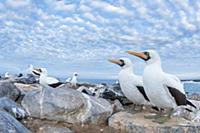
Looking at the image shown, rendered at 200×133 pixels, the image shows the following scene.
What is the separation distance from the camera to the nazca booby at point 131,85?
9.57 metres

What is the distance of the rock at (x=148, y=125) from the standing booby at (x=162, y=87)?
34cm

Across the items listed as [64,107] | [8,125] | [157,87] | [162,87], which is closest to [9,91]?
[64,107]

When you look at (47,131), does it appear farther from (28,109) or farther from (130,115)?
(130,115)

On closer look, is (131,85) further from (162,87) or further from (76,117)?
(76,117)

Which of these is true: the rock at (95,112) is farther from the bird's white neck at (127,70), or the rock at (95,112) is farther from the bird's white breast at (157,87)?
the bird's white neck at (127,70)

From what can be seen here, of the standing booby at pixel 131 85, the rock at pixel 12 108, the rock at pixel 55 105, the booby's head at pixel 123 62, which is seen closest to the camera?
the rock at pixel 12 108

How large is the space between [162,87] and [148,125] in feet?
3.24

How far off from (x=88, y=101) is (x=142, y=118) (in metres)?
1.49

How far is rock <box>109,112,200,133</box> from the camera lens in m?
7.68

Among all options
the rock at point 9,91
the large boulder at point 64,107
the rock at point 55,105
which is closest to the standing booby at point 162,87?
the large boulder at point 64,107

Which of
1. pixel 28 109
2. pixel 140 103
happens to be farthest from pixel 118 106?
pixel 28 109

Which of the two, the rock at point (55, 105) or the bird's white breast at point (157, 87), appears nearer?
the rock at point (55, 105)

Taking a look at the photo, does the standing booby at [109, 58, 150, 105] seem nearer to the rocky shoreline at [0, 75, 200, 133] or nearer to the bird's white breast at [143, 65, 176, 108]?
the rocky shoreline at [0, 75, 200, 133]

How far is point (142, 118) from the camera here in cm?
867
